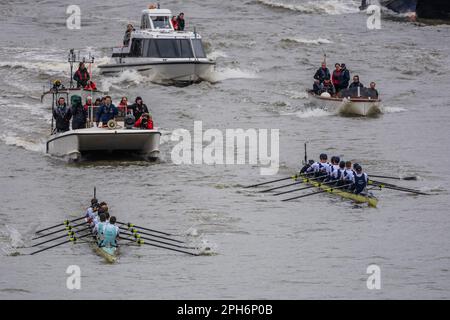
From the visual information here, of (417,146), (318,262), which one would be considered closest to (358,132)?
(417,146)

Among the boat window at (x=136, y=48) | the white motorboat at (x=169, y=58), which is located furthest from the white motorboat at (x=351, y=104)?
the boat window at (x=136, y=48)

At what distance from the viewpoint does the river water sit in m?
24.8

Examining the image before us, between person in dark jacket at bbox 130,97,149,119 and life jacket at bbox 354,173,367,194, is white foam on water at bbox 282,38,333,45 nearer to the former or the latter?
person in dark jacket at bbox 130,97,149,119

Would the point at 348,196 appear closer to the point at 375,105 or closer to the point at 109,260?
the point at 109,260

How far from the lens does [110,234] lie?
26.1 meters

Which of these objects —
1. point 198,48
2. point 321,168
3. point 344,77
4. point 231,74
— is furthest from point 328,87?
point 321,168

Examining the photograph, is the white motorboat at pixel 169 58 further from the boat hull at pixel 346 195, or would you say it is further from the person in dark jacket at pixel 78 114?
the boat hull at pixel 346 195

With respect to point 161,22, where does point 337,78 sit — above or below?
below

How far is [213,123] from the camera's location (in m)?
40.8

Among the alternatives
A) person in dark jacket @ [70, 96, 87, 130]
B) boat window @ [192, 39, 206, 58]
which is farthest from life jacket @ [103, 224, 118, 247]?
boat window @ [192, 39, 206, 58]

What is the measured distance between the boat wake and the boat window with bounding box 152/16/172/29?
661 inches

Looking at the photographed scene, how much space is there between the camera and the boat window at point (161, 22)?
4866cm

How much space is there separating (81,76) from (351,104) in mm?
9589

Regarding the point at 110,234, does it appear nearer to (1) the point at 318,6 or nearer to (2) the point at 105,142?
(2) the point at 105,142
